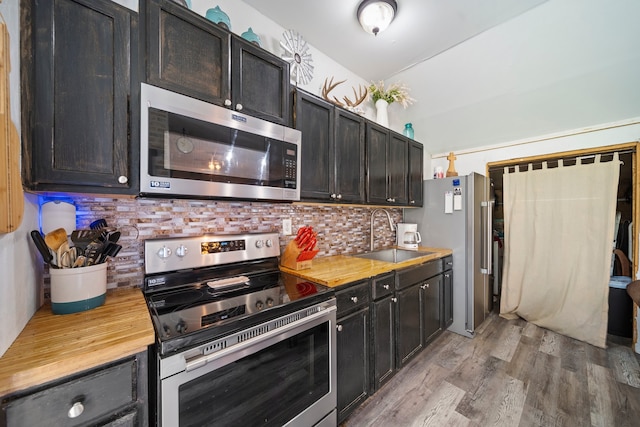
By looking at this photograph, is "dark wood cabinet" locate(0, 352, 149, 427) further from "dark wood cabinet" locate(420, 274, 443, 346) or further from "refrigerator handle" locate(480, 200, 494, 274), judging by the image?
"refrigerator handle" locate(480, 200, 494, 274)

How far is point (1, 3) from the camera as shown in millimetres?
700

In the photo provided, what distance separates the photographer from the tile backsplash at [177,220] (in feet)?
3.81

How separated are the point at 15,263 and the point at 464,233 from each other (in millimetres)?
3071

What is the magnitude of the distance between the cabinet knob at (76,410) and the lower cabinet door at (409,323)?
1.70 metres

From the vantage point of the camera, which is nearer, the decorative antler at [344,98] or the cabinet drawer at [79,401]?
the cabinet drawer at [79,401]

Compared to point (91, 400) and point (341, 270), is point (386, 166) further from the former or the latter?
point (91, 400)

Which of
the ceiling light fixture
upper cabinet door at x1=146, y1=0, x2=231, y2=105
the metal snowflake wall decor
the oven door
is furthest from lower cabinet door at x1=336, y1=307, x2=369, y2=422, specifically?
the ceiling light fixture

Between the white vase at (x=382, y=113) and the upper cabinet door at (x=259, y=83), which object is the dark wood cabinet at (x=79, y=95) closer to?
the upper cabinet door at (x=259, y=83)

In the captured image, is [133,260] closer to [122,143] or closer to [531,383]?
[122,143]

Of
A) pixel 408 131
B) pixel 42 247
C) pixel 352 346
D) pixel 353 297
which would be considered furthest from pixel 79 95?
pixel 408 131

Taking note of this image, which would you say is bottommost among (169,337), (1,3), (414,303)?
(414,303)

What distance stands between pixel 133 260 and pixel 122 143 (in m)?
0.62

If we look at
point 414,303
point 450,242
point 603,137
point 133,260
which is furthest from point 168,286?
point 603,137

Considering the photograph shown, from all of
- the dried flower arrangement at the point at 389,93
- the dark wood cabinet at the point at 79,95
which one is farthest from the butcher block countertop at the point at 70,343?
the dried flower arrangement at the point at 389,93
